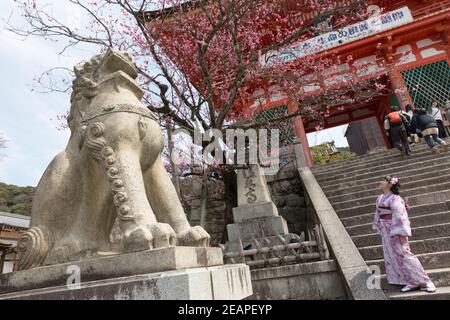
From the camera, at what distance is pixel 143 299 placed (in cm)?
150

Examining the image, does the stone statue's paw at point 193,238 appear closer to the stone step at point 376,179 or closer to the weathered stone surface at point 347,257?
the weathered stone surface at point 347,257

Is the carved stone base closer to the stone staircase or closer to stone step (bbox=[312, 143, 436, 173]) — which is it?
the stone staircase

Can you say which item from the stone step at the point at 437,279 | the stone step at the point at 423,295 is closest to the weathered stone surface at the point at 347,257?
Result: the stone step at the point at 423,295

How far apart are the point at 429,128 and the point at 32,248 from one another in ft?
28.8

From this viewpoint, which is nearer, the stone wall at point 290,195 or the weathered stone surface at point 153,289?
the weathered stone surface at point 153,289

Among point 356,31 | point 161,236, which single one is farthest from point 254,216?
point 356,31

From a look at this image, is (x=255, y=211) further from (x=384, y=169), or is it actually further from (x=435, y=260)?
(x=384, y=169)

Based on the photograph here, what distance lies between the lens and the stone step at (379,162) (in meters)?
7.77

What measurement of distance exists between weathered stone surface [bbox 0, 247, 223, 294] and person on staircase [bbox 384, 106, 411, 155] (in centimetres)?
770

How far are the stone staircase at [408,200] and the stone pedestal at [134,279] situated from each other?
8.45 feet

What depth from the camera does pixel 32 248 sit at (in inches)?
78.6

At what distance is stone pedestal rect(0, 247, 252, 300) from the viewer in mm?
1490
